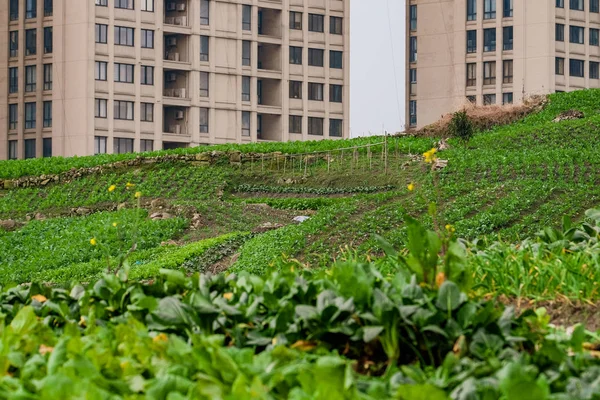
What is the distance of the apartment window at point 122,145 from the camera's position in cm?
6931

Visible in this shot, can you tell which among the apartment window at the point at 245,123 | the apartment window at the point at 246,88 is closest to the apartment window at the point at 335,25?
the apartment window at the point at 246,88

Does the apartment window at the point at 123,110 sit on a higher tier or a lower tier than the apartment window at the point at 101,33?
lower

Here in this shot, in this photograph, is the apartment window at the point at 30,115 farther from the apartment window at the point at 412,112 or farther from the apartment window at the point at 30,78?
the apartment window at the point at 412,112

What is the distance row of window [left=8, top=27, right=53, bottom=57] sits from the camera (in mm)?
71375

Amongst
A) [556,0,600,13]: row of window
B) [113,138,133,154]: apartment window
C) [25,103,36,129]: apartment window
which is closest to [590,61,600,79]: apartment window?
[556,0,600,13]: row of window

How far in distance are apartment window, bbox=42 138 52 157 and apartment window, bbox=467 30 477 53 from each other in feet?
90.5

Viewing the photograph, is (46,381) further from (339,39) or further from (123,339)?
(339,39)

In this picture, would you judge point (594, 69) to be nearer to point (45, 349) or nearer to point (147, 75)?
point (147, 75)

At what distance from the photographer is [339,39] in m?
75.9

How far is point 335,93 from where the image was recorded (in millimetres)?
75688

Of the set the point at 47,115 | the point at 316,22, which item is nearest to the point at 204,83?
the point at 316,22

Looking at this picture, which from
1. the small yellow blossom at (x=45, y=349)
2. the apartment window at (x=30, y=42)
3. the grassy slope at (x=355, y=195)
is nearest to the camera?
the small yellow blossom at (x=45, y=349)

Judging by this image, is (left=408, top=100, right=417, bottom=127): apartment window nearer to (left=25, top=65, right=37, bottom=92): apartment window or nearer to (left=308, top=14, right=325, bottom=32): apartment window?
(left=308, top=14, right=325, bottom=32): apartment window

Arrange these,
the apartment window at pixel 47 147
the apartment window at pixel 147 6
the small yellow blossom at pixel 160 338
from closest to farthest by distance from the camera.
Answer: the small yellow blossom at pixel 160 338 < the apartment window at pixel 147 6 < the apartment window at pixel 47 147
